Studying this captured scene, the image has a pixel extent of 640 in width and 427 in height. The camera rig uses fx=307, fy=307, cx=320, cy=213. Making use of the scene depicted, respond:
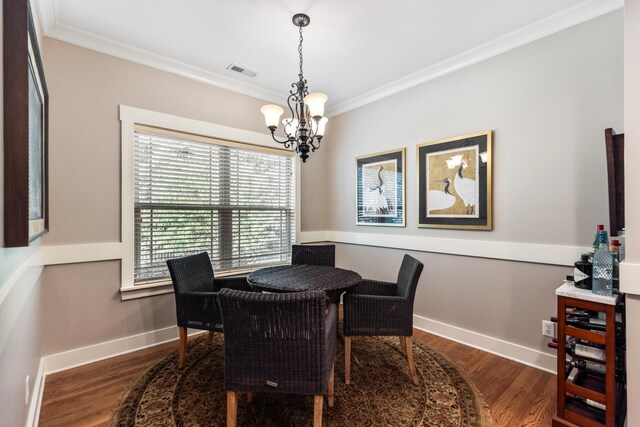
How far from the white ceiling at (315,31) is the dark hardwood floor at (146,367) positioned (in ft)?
8.61

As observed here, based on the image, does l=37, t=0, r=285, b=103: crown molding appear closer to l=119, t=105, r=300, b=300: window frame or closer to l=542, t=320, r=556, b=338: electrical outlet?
l=119, t=105, r=300, b=300: window frame

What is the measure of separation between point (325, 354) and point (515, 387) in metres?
1.60

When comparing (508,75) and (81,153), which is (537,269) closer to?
(508,75)

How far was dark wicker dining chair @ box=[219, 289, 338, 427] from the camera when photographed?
1.45 m

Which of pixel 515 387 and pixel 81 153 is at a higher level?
pixel 81 153

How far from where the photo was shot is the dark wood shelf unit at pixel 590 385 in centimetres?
161

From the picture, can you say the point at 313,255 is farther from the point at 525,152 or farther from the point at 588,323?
the point at 588,323

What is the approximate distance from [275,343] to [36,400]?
1.69 m

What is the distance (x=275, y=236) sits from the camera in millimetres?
3818

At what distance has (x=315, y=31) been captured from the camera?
8.04ft

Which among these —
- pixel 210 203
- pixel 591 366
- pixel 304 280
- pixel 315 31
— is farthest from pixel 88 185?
pixel 591 366

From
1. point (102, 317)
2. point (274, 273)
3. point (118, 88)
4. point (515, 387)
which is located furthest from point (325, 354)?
point (118, 88)

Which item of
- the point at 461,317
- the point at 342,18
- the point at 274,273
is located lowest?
the point at 461,317

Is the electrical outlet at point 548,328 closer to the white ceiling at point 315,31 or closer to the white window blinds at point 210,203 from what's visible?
the white ceiling at point 315,31
